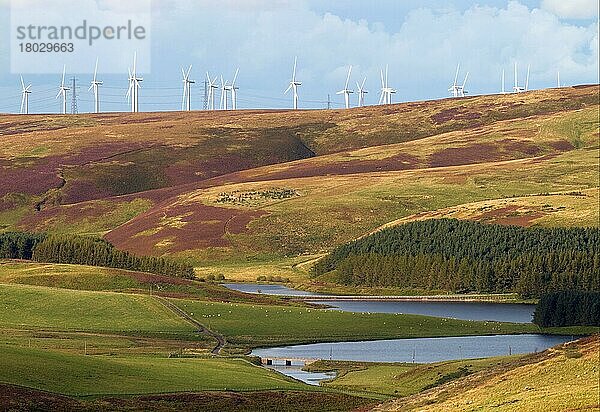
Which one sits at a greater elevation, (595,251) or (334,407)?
(595,251)

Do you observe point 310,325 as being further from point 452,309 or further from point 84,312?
point 452,309

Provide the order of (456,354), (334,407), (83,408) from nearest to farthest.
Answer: (83,408)
(334,407)
(456,354)

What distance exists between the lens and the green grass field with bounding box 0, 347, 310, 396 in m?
72.2

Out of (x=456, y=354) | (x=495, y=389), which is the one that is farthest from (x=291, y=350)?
(x=495, y=389)

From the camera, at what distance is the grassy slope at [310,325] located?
130500mm

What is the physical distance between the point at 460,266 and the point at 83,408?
139691 millimetres

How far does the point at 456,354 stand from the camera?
115 m

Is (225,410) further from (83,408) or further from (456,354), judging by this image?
(456,354)

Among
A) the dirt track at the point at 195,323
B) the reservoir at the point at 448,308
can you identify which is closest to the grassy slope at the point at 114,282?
the dirt track at the point at 195,323

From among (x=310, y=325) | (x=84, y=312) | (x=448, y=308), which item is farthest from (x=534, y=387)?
(x=448, y=308)

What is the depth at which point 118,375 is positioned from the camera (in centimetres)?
7906

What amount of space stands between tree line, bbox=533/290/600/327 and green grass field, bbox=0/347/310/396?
61704mm

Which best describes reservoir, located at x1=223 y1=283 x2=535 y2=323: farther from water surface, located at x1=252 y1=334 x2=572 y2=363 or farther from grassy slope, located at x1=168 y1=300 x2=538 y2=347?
water surface, located at x1=252 y1=334 x2=572 y2=363

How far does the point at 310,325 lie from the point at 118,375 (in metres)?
59.6
